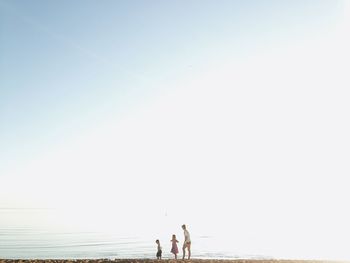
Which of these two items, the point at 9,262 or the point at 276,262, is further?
the point at 276,262

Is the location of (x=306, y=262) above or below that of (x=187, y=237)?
below

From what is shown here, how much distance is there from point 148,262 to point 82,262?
12.6ft

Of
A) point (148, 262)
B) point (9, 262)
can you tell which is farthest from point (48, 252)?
point (148, 262)

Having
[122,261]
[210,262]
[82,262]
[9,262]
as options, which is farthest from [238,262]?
[9,262]

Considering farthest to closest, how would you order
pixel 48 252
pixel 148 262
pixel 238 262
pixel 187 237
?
pixel 48 252
pixel 187 237
pixel 238 262
pixel 148 262

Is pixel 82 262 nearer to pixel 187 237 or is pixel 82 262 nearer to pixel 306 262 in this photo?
pixel 187 237

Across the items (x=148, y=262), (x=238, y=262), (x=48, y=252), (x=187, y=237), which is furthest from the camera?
(x=48, y=252)

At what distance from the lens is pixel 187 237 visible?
83.2 ft

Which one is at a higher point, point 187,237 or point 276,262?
point 187,237

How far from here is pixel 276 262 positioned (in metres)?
23.7

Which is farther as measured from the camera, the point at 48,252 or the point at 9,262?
the point at 48,252

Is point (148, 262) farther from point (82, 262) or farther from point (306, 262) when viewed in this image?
point (306, 262)

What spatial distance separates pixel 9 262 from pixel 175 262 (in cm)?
978

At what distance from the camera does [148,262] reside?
20859mm
